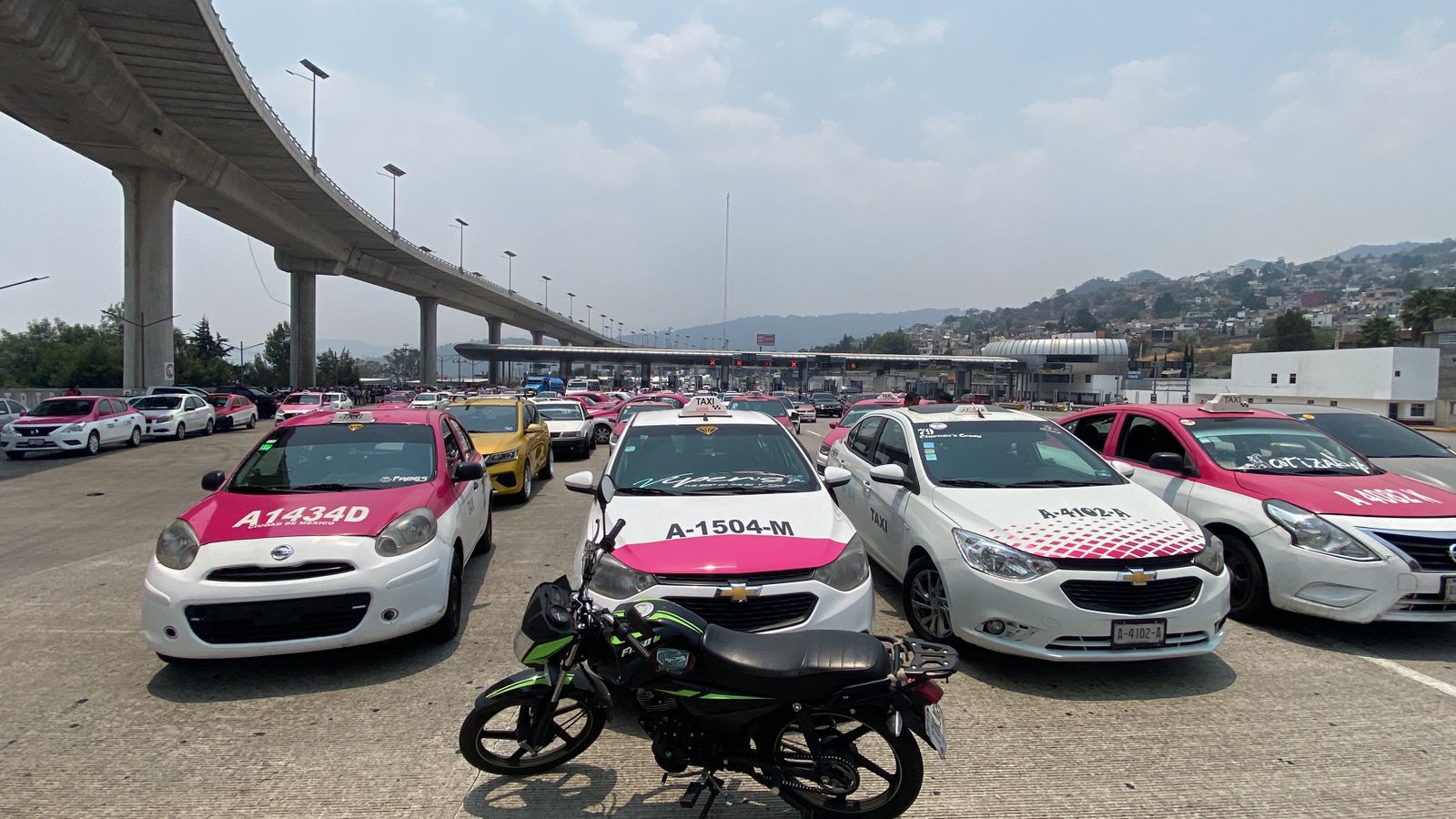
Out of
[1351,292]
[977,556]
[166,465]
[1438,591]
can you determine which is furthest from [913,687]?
[1351,292]

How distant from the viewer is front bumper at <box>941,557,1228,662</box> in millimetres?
4543

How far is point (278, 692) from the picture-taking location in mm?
4637

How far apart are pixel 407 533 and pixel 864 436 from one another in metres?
4.58

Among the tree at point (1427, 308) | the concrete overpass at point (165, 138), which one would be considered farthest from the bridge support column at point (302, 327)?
the tree at point (1427, 308)

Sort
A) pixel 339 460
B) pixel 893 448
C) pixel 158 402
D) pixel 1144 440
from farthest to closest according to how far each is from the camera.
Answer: pixel 158 402, pixel 1144 440, pixel 893 448, pixel 339 460

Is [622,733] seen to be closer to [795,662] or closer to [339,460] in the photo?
[795,662]

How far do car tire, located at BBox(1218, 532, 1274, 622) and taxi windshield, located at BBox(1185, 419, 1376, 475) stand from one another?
0.74m

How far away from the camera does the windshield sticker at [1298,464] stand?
21.0ft

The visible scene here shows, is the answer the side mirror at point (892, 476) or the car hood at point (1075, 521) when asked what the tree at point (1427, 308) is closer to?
the car hood at point (1075, 521)

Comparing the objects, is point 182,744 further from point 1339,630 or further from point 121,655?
point 1339,630

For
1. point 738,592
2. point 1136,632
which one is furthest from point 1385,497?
point 738,592

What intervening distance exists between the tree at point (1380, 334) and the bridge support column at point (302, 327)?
10258cm

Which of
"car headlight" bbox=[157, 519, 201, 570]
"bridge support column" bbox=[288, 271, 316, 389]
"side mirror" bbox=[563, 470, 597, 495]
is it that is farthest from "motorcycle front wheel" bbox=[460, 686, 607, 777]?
"bridge support column" bbox=[288, 271, 316, 389]

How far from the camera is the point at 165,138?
31.3m
